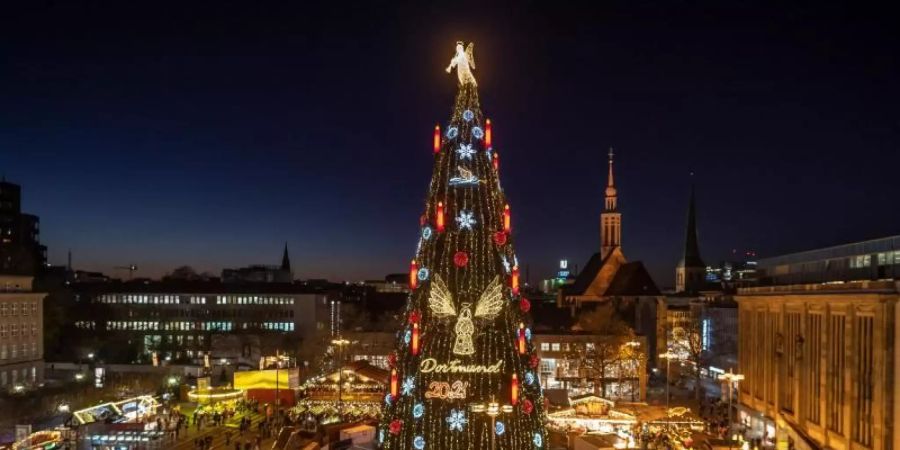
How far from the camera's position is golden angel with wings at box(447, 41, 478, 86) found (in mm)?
31875

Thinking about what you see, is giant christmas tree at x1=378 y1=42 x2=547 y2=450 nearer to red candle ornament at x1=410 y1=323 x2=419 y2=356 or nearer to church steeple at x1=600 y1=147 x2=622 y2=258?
red candle ornament at x1=410 y1=323 x2=419 y2=356

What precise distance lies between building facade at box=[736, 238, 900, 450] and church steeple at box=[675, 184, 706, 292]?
237 feet

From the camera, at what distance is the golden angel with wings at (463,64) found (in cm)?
3188

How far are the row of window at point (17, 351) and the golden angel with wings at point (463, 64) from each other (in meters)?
48.8

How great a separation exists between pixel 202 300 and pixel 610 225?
55214mm

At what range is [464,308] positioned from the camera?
99.4 ft

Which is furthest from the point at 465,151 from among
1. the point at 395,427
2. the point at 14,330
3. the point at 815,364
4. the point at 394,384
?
the point at 14,330

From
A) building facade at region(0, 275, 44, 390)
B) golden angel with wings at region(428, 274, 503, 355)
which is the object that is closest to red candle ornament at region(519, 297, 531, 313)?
golden angel with wings at region(428, 274, 503, 355)

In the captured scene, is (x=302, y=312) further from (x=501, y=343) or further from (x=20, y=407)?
(x=501, y=343)

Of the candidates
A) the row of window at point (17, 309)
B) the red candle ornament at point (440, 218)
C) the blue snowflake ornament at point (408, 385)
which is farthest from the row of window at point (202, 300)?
the red candle ornament at point (440, 218)

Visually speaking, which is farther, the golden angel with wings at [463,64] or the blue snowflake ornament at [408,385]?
the golden angel with wings at [463,64]

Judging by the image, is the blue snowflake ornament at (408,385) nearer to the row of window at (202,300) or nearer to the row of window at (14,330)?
the row of window at (14,330)

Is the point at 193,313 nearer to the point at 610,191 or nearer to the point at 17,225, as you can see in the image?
the point at 17,225

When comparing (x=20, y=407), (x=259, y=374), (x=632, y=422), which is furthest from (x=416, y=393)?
(x=20, y=407)
